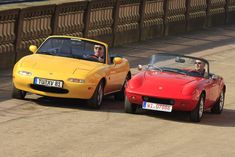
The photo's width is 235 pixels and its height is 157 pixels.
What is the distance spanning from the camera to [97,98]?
17.2m

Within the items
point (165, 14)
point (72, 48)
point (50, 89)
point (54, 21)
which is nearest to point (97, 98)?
point (50, 89)

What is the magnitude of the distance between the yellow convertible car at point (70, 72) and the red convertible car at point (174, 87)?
0.72m

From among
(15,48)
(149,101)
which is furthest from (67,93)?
(15,48)

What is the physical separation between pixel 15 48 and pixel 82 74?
6453 mm

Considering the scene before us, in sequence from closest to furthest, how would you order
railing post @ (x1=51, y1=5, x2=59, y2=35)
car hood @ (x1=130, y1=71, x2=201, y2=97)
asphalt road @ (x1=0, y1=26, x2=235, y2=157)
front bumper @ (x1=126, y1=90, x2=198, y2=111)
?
asphalt road @ (x1=0, y1=26, x2=235, y2=157), front bumper @ (x1=126, y1=90, x2=198, y2=111), car hood @ (x1=130, y1=71, x2=201, y2=97), railing post @ (x1=51, y1=5, x2=59, y2=35)

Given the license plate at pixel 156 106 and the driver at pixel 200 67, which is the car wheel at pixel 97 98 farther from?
the driver at pixel 200 67

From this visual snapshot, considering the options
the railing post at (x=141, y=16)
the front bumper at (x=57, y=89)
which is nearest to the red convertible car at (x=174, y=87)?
the front bumper at (x=57, y=89)

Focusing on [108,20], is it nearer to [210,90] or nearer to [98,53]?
[98,53]

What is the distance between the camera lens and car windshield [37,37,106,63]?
18.3 meters

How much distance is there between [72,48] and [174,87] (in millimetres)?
2752

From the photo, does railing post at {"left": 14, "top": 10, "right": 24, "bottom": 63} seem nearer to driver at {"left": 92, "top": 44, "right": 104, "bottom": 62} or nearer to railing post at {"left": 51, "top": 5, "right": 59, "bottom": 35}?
railing post at {"left": 51, "top": 5, "right": 59, "bottom": 35}

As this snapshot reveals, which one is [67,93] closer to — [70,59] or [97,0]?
[70,59]

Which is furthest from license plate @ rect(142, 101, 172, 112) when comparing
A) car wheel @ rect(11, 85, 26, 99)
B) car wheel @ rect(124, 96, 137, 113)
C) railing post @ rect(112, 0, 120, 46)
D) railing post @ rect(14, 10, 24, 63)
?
railing post @ rect(112, 0, 120, 46)

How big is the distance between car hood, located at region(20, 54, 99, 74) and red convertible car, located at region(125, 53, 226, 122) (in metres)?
1.05
